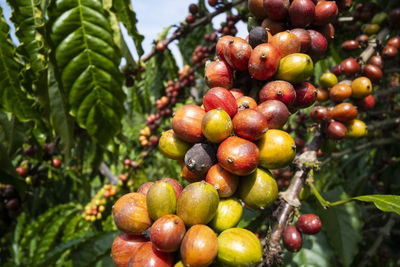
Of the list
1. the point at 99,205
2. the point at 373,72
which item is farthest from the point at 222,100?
the point at 99,205

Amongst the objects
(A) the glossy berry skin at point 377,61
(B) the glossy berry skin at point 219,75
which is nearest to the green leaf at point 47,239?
(B) the glossy berry skin at point 219,75

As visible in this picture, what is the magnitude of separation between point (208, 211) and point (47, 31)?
1340 mm

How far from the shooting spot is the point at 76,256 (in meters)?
2.35

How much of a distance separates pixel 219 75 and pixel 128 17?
794mm

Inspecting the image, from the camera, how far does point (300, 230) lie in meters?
1.60

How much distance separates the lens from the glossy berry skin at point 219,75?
135 centimetres

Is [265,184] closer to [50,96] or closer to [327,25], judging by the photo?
[327,25]

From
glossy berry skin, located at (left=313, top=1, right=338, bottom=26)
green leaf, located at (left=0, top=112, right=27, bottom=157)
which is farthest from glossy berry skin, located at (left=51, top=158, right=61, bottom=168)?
glossy berry skin, located at (left=313, top=1, right=338, bottom=26)

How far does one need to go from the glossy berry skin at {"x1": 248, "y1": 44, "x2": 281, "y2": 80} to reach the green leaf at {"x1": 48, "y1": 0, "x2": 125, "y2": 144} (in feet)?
2.93

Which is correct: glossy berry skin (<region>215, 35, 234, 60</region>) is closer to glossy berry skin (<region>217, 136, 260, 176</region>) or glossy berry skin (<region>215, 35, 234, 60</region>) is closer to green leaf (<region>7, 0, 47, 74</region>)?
glossy berry skin (<region>217, 136, 260, 176</region>)

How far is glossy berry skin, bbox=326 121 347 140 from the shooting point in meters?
1.92

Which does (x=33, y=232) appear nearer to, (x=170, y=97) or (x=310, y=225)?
(x=170, y=97)

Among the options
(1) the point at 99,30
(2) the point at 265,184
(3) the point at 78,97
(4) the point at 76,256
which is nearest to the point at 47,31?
(1) the point at 99,30

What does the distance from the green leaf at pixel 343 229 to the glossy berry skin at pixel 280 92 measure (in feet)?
4.45
